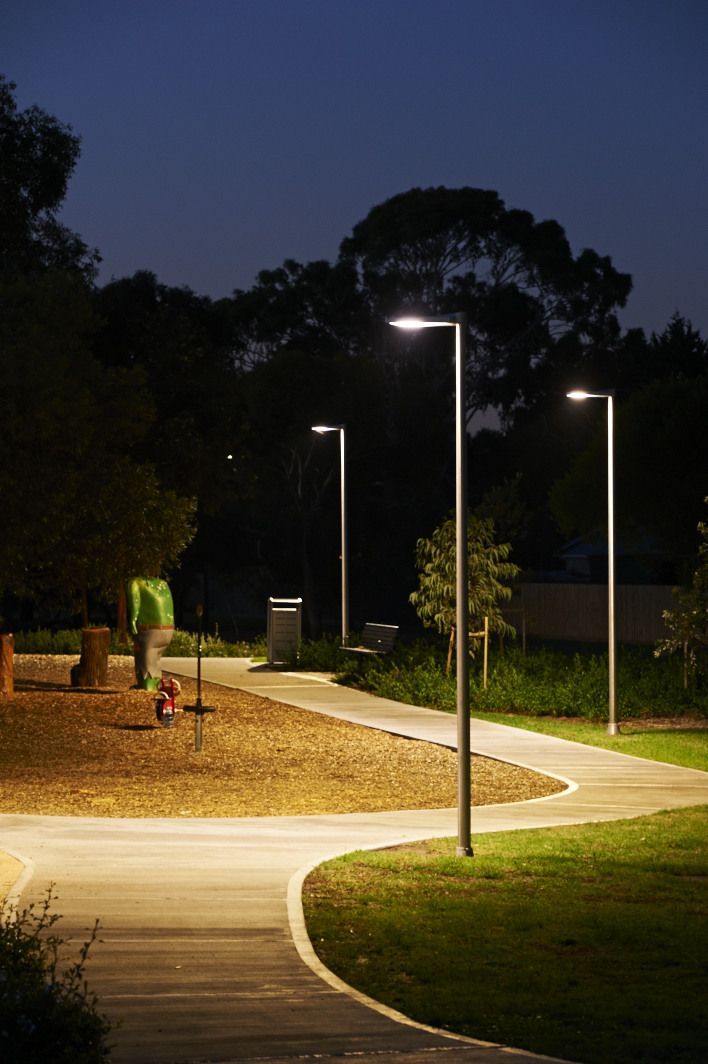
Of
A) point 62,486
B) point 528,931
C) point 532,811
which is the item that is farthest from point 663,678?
point 528,931

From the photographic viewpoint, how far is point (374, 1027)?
7660 mm

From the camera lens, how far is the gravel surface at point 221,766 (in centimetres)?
1605

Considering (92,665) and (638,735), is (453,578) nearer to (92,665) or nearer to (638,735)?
(92,665)

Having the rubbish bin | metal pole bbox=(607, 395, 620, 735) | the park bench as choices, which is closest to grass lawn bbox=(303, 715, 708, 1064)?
metal pole bbox=(607, 395, 620, 735)

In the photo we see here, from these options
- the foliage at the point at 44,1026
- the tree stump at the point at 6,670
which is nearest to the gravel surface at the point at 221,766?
the tree stump at the point at 6,670

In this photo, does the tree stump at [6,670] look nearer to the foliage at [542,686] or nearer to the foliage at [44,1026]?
the foliage at [542,686]

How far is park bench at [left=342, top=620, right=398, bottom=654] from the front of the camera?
33.5 m

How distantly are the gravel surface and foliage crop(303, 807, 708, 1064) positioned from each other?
3.04 meters

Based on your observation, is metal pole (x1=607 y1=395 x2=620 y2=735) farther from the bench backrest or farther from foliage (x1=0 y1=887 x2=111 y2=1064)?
foliage (x1=0 y1=887 x2=111 y2=1064)

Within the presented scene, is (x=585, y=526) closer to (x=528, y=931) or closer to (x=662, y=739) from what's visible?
(x=662, y=739)

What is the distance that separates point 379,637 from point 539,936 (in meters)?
24.1

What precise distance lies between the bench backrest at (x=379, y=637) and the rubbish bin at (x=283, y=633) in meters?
2.07

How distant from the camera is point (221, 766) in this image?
19.1m

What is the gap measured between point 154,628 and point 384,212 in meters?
37.8
